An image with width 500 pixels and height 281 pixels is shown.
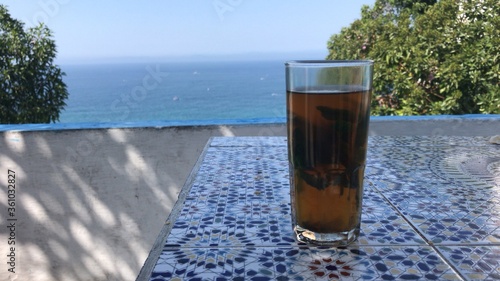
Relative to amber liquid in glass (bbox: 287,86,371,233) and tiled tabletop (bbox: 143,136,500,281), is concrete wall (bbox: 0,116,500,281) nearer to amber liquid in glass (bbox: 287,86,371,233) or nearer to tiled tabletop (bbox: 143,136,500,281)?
tiled tabletop (bbox: 143,136,500,281)

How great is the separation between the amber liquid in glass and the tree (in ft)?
20.4

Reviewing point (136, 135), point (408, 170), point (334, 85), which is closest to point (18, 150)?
point (136, 135)

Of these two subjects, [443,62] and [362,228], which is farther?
[443,62]

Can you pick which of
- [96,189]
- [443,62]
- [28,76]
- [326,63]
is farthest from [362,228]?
[28,76]

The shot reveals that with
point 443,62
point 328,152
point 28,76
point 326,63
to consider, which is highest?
point 326,63


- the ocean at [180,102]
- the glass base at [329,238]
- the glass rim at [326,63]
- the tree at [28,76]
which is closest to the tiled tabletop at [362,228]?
the glass base at [329,238]

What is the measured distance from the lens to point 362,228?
78 cm

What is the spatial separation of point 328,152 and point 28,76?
6.54m

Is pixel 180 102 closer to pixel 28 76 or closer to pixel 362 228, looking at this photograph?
pixel 28 76

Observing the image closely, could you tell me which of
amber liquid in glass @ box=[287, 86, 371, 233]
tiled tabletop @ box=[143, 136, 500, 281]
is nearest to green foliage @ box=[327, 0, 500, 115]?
tiled tabletop @ box=[143, 136, 500, 281]

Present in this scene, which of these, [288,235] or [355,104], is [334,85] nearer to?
[355,104]

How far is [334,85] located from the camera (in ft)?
2.21

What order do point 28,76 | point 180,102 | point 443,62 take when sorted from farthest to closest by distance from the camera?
1. point 180,102
2. point 28,76
3. point 443,62

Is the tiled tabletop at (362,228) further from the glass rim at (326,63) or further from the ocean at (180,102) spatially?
the ocean at (180,102)
